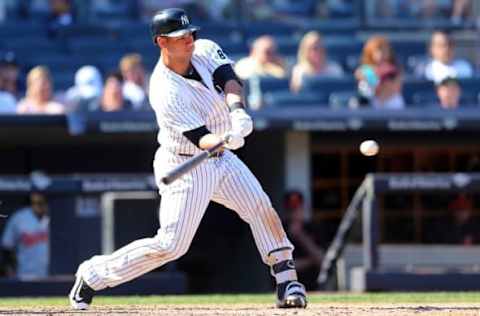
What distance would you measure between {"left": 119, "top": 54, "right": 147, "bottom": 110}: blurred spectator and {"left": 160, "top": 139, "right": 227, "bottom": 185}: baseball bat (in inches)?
198

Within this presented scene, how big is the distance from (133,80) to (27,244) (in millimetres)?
1968

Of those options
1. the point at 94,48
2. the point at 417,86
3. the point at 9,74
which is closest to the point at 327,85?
the point at 417,86

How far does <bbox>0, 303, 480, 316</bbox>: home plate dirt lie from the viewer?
608 cm

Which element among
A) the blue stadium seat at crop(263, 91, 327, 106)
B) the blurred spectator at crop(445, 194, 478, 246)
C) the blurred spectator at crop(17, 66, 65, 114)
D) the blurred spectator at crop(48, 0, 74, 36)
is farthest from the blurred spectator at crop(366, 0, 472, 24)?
the blurred spectator at crop(17, 66, 65, 114)

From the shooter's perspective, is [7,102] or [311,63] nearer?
[7,102]

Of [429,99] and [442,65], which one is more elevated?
[442,65]

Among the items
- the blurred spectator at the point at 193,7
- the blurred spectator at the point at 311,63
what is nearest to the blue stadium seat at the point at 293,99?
the blurred spectator at the point at 311,63

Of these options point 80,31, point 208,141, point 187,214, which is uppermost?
point 80,31

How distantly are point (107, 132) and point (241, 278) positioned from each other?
71.1 inches

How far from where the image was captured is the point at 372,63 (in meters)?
11.3

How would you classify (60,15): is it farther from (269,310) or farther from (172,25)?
(269,310)

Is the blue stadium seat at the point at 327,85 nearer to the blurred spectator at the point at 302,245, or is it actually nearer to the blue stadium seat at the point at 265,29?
the blurred spectator at the point at 302,245

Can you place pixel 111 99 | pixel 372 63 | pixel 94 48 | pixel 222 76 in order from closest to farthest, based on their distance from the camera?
pixel 222 76, pixel 111 99, pixel 372 63, pixel 94 48

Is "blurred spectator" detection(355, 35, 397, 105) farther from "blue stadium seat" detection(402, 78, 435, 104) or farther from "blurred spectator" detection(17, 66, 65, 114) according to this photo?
"blurred spectator" detection(17, 66, 65, 114)
